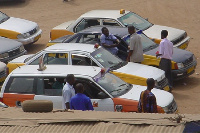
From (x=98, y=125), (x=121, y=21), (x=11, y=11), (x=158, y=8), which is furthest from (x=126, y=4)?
(x=98, y=125)

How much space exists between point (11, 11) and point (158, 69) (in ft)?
42.7

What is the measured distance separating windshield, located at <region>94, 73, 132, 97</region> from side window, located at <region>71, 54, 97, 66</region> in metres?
1.08

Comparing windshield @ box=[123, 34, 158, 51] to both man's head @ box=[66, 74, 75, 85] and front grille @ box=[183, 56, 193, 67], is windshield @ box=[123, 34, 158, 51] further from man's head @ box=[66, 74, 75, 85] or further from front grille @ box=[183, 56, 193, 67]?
man's head @ box=[66, 74, 75, 85]

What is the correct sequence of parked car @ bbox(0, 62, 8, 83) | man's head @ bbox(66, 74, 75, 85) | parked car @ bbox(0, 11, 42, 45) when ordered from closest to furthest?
1. man's head @ bbox(66, 74, 75, 85)
2. parked car @ bbox(0, 62, 8, 83)
3. parked car @ bbox(0, 11, 42, 45)

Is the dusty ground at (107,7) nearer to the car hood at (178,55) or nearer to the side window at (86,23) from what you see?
the side window at (86,23)

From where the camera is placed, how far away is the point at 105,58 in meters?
14.2

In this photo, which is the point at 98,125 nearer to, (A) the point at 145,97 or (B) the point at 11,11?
(A) the point at 145,97

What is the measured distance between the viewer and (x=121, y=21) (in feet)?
60.6

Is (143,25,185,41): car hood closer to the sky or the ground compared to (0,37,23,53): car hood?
closer to the sky

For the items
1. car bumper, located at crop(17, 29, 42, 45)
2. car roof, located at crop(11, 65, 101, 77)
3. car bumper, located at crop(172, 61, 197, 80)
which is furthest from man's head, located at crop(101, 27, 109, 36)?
car bumper, located at crop(17, 29, 42, 45)

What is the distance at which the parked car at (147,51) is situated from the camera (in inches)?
618

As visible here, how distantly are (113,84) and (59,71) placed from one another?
1.15m

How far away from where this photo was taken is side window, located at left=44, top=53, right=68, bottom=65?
46.2 feet

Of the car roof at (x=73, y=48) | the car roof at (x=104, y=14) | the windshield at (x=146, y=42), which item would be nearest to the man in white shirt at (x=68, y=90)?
the car roof at (x=73, y=48)
